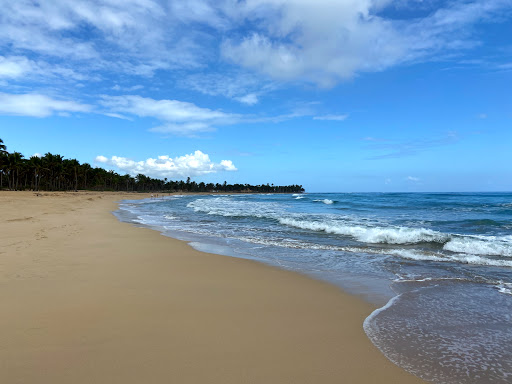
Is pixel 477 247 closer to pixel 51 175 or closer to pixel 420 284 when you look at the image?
pixel 420 284

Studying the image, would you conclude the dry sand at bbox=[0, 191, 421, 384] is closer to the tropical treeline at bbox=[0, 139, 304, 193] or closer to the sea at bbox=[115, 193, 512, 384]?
the sea at bbox=[115, 193, 512, 384]

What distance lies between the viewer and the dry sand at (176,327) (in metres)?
2.68

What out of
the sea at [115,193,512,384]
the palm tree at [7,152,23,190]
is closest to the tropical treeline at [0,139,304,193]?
the palm tree at [7,152,23,190]

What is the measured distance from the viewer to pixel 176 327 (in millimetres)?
3557

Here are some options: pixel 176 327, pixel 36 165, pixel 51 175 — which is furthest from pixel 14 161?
pixel 176 327

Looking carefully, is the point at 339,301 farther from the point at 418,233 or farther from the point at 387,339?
the point at 418,233

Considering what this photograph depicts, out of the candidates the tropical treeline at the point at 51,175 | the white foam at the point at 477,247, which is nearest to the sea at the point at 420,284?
the white foam at the point at 477,247

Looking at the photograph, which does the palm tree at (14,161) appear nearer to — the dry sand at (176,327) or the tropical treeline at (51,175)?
the tropical treeline at (51,175)

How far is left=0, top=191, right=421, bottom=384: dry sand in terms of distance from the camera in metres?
2.68

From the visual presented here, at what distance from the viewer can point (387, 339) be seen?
3.48 m

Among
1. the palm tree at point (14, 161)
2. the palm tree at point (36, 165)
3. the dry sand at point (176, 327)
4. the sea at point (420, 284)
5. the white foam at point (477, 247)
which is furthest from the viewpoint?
the palm tree at point (36, 165)

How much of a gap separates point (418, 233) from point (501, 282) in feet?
19.0

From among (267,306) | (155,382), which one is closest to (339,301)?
(267,306)

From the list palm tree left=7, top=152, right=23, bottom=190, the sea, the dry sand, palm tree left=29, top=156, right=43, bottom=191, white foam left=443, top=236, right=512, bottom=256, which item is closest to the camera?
the dry sand
